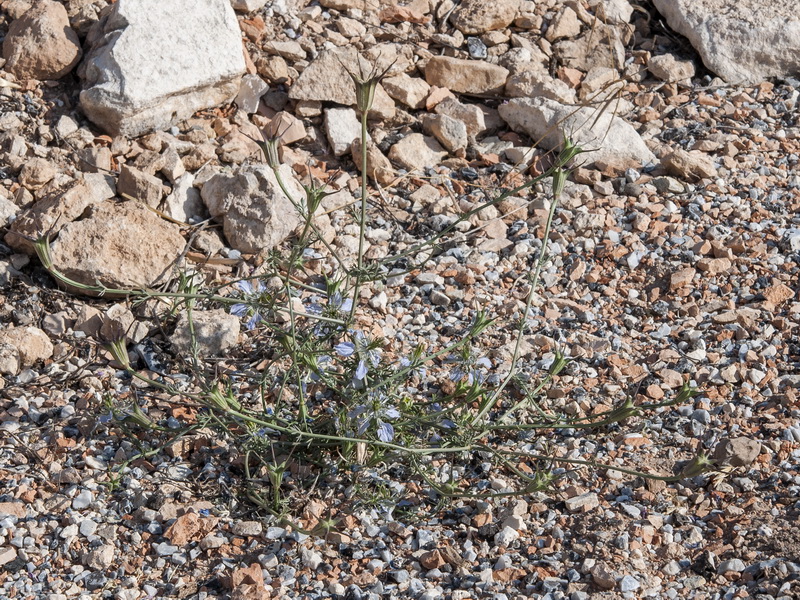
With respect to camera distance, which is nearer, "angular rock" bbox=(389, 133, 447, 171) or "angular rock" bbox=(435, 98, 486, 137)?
"angular rock" bbox=(389, 133, 447, 171)

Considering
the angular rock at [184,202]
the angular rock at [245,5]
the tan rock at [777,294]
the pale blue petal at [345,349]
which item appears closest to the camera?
the pale blue petal at [345,349]

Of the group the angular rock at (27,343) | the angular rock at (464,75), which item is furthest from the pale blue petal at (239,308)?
the angular rock at (464,75)

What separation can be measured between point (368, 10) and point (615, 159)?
4.80 ft

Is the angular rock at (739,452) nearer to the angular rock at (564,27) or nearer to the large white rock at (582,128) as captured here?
the large white rock at (582,128)

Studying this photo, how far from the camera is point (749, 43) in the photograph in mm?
4742

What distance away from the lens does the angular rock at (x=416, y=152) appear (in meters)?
4.16

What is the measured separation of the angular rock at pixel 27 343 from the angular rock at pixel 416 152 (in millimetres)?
1683

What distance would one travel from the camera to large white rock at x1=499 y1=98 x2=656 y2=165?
4207 mm

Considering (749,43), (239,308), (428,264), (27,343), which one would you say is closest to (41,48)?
(27,343)

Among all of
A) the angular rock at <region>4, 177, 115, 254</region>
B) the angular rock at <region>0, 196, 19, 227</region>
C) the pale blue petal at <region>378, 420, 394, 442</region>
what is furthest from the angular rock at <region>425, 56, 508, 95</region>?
the pale blue petal at <region>378, 420, 394, 442</region>

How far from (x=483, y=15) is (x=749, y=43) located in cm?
134

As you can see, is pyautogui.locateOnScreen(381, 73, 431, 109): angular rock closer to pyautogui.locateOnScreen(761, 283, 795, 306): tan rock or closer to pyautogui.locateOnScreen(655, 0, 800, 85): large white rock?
pyautogui.locateOnScreen(655, 0, 800, 85): large white rock

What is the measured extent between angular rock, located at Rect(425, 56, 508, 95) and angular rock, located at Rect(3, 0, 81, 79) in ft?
5.27

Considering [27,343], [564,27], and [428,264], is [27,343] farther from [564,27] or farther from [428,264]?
[564,27]
